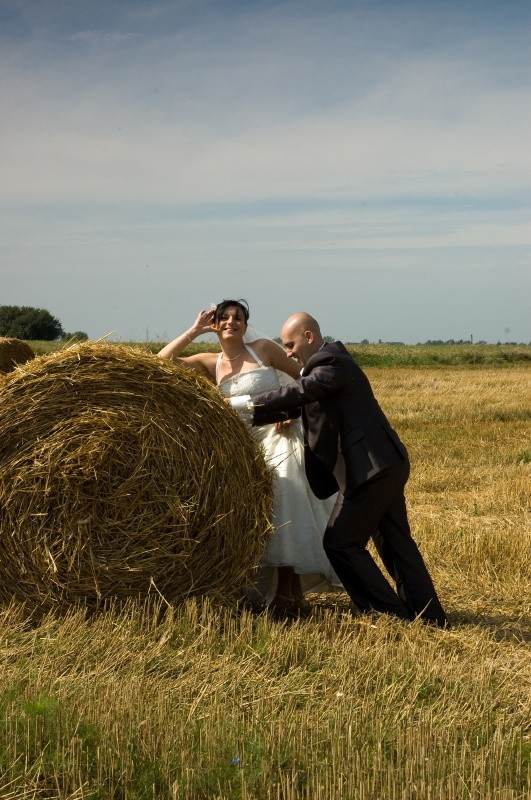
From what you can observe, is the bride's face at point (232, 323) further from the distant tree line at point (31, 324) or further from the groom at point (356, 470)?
the distant tree line at point (31, 324)

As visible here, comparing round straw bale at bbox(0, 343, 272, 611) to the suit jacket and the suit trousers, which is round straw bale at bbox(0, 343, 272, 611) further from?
the suit trousers

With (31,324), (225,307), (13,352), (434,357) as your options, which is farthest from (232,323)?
(31,324)

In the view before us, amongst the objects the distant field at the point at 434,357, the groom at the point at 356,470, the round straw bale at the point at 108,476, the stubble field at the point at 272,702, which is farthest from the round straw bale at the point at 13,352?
the distant field at the point at 434,357

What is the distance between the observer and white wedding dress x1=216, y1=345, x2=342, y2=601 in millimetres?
6340

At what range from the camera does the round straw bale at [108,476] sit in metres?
5.73

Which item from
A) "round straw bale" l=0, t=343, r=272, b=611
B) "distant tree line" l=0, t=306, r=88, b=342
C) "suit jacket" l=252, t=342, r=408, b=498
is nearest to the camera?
"round straw bale" l=0, t=343, r=272, b=611

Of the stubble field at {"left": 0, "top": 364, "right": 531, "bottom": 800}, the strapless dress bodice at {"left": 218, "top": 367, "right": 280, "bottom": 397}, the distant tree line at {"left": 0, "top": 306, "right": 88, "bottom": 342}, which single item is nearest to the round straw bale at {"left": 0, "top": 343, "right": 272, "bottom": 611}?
the stubble field at {"left": 0, "top": 364, "right": 531, "bottom": 800}

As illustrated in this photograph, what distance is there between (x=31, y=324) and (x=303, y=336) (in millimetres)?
54338

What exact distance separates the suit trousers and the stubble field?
0.19 metres

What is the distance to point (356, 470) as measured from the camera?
19.6 feet

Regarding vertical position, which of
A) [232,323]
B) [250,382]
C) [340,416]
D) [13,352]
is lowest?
[340,416]

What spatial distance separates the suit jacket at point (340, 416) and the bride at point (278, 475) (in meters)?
0.30

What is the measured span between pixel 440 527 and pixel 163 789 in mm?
5259

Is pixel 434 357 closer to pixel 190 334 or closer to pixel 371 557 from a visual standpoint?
→ pixel 190 334
